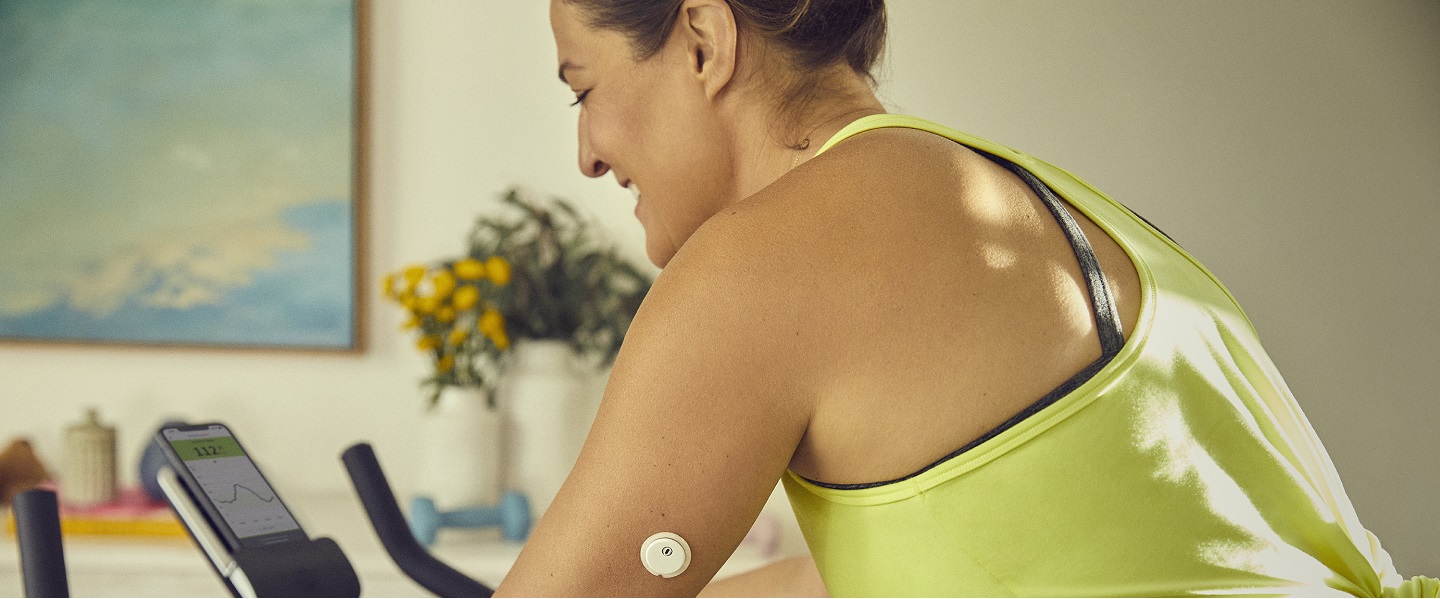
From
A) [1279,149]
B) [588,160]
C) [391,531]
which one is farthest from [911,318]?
[1279,149]

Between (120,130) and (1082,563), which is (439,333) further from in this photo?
(1082,563)

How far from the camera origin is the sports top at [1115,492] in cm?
50

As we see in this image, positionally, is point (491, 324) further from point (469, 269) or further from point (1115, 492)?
point (1115, 492)

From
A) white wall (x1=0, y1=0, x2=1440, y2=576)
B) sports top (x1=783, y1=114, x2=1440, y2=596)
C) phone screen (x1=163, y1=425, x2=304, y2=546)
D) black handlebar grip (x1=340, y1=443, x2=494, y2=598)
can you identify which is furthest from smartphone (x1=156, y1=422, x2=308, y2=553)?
white wall (x1=0, y1=0, x2=1440, y2=576)

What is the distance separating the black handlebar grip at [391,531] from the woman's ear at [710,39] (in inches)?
15.4

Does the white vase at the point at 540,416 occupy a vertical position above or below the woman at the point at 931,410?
below

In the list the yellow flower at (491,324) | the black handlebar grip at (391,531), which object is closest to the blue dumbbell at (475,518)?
the yellow flower at (491,324)

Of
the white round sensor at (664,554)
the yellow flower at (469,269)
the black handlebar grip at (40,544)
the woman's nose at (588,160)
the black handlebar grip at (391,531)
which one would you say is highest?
the woman's nose at (588,160)

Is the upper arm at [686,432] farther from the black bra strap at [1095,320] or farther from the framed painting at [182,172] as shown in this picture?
the framed painting at [182,172]

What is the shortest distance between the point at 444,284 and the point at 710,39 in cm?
129

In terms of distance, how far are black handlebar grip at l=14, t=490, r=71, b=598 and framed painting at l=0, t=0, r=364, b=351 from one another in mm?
1475

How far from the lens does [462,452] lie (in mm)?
1873

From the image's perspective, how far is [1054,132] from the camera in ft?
6.79

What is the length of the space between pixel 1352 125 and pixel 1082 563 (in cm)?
190
